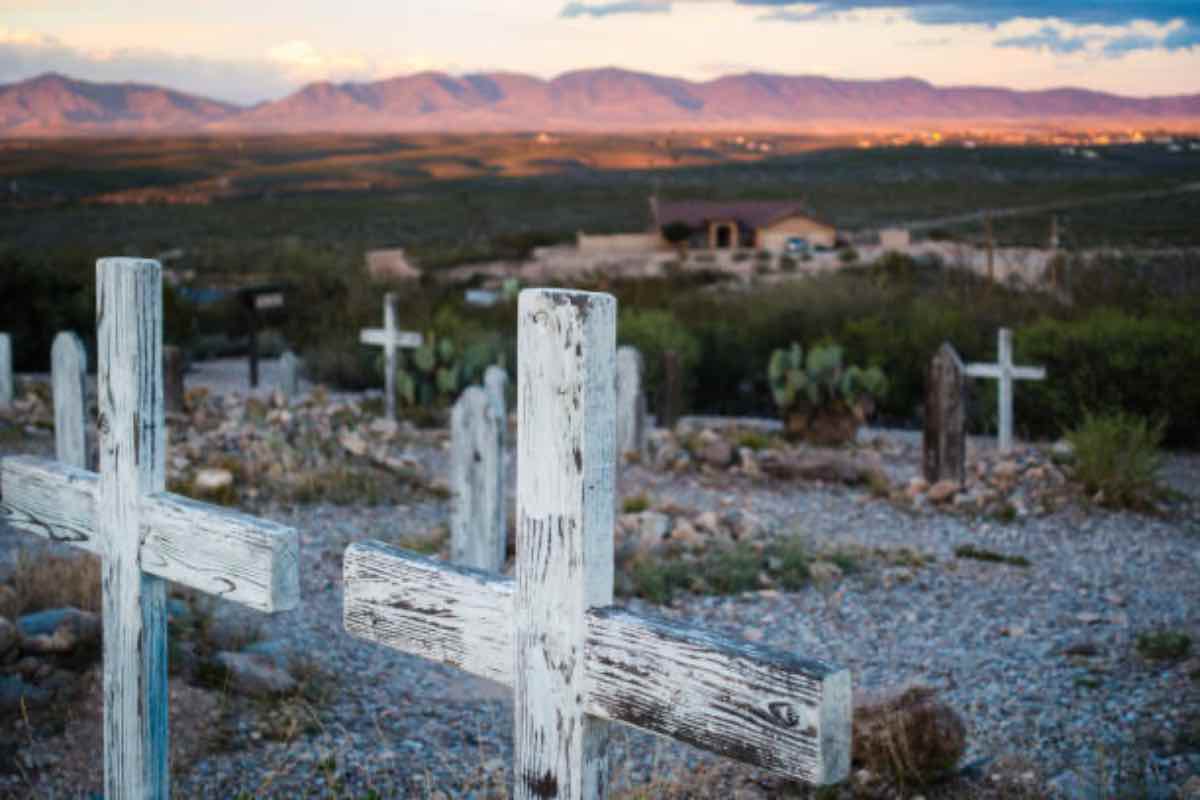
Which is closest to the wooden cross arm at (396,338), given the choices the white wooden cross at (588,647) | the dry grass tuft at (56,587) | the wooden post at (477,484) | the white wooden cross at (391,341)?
the white wooden cross at (391,341)

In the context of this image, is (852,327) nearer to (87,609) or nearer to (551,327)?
(87,609)

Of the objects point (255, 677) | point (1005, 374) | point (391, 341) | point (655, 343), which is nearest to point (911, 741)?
point (255, 677)

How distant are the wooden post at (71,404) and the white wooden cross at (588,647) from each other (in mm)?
5628

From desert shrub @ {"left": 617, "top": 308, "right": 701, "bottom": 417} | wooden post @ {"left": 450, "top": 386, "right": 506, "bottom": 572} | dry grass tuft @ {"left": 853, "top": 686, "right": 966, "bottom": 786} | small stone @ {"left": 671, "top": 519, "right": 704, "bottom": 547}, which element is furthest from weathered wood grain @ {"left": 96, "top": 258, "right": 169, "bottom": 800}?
desert shrub @ {"left": 617, "top": 308, "right": 701, "bottom": 417}

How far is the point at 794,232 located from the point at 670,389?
111ft

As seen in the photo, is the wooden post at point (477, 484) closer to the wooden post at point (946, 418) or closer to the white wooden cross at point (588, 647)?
the wooden post at point (946, 418)

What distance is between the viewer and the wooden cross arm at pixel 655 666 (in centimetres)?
165

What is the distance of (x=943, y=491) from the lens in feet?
30.6

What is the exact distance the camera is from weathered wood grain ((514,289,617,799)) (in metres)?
1.81

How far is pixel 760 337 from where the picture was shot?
51.3ft

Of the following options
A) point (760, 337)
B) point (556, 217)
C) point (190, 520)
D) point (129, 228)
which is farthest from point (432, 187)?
point (190, 520)

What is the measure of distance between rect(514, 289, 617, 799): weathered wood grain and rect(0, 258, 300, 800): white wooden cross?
0.80 meters

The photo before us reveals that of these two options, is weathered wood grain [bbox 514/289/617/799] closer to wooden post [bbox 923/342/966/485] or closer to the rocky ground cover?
the rocky ground cover

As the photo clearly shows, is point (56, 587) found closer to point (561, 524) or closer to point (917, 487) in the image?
point (561, 524)
